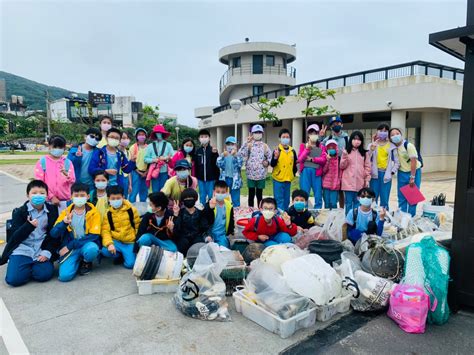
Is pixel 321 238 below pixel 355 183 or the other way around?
below

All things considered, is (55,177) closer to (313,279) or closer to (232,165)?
(232,165)

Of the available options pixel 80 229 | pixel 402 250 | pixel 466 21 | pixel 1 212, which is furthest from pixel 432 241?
pixel 1 212

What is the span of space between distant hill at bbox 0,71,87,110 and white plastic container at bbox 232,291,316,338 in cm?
14043

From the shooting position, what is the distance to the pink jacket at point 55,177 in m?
4.99

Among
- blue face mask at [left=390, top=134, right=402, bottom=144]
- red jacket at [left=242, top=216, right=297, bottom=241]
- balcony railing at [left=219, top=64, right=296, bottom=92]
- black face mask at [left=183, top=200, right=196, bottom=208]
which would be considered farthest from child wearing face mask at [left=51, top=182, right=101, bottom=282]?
balcony railing at [left=219, top=64, right=296, bottom=92]

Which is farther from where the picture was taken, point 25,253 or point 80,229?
point 80,229

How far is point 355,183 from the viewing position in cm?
593

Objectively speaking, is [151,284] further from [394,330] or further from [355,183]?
[355,183]

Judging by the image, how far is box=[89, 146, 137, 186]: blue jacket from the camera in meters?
5.54

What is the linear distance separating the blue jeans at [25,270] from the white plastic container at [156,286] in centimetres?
120

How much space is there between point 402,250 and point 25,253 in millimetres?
4306

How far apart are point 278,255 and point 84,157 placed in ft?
11.8

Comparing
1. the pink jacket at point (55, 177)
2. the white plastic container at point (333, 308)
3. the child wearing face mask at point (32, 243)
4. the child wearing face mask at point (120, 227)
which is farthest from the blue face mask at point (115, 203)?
the white plastic container at point (333, 308)

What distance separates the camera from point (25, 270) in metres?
3.98
